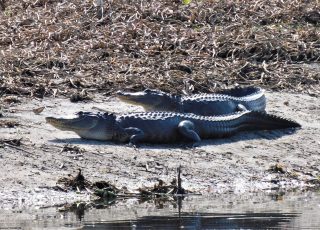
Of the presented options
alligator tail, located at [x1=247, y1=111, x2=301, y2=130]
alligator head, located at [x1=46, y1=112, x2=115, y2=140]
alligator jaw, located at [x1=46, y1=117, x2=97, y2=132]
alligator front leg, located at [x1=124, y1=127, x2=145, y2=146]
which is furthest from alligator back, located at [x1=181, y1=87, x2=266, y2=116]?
alligator jaw, located at [x1=46, y1=117, x2=97, y2=132]

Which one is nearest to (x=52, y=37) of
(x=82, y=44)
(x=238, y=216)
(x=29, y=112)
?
(x=82, y=44)

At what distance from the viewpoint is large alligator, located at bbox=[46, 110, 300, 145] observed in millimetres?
12703

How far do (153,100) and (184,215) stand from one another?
430cm

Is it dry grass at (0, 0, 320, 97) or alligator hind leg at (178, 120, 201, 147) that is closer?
alligator hind leg at (178, 120, 201, 147)

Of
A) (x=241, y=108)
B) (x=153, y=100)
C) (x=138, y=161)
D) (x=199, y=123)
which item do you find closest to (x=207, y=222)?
(x=138, y=161)

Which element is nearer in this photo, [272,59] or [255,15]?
[272,59]

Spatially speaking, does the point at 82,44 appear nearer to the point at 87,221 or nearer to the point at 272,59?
the point at 272,59

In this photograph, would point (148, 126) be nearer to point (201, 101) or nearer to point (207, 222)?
point (201, 101)

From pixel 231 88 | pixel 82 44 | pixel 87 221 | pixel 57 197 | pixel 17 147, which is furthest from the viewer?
pixel 82 44

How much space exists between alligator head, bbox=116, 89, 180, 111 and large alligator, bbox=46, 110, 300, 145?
2.36 feet

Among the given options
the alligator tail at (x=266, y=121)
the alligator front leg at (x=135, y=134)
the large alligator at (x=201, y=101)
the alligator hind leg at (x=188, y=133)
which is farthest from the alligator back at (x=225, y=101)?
the alligator front leg at (x=135, y=134)

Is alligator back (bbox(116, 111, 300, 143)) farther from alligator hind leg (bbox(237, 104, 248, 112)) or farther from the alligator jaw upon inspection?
alligator hind leg (bbox(237, 104, 248, 112))

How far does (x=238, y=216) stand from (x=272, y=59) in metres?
7.10

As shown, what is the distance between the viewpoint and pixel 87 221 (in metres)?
9.59
